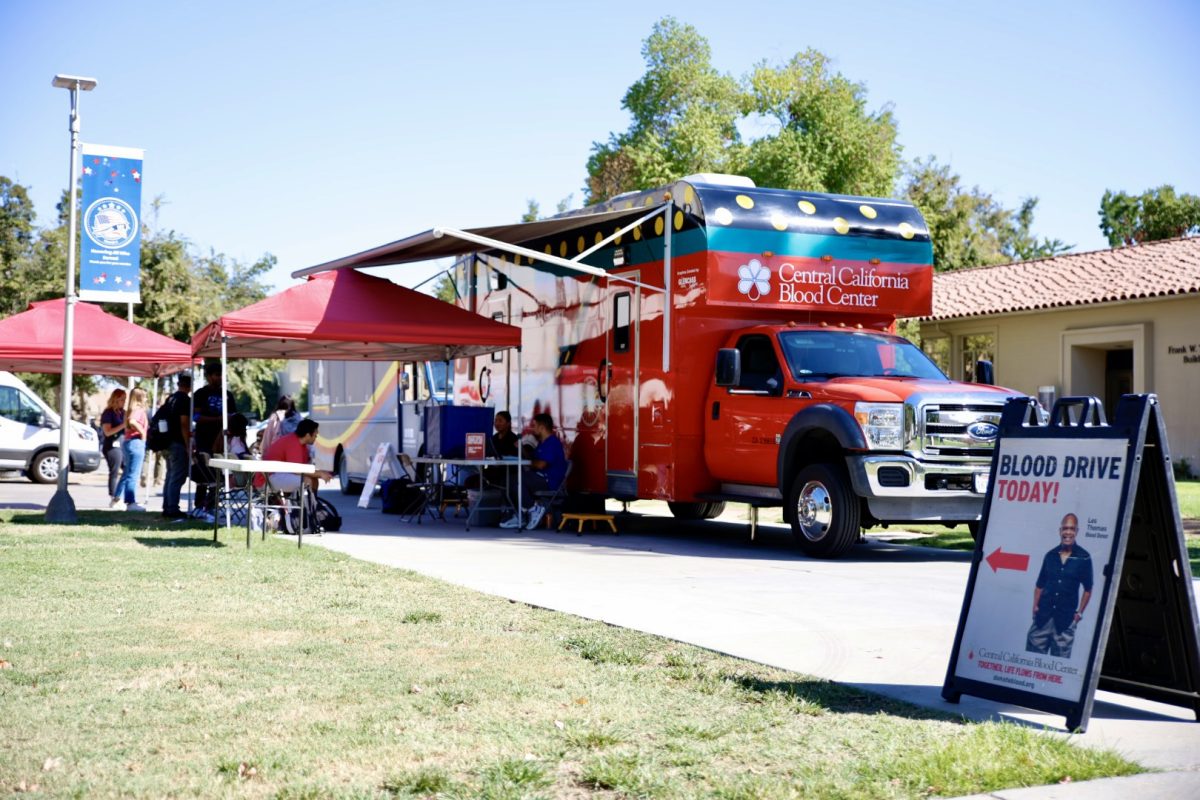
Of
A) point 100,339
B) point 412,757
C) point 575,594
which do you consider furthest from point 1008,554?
point 100,339

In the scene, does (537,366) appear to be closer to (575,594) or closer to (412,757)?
(575,594)

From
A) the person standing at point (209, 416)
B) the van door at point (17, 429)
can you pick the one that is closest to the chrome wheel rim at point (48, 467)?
the van door at point (17, 429)

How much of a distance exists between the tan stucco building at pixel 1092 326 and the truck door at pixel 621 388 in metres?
11.3

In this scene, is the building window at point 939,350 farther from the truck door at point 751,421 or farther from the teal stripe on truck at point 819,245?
the truck door at point 751,421

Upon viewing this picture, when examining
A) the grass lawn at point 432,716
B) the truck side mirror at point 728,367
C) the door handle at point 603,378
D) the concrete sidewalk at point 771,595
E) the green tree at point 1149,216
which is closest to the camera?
the grass lawn at point 432,716

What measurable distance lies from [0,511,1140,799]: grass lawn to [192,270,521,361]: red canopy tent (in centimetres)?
551

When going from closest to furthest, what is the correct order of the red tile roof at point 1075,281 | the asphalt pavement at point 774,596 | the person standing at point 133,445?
the asphalt pavement at point 774,596
the person standing at point 133,445
the red tile roof at point 1075,281

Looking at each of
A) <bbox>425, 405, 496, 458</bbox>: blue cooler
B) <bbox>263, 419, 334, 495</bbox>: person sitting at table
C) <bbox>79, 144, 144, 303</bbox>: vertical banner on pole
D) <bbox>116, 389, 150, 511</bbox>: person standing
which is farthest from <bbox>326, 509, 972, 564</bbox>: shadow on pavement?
<bbox>79, 144, 144, 303</bbox>: vertical banner on pole

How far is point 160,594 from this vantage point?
884 cm

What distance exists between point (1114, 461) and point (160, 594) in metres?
6.07

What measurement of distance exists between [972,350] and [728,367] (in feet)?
62.2

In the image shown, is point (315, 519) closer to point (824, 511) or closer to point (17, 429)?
point (824, 511)

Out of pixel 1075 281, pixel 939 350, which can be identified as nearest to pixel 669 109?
pixel 939 350

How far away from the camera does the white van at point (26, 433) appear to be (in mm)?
24797
